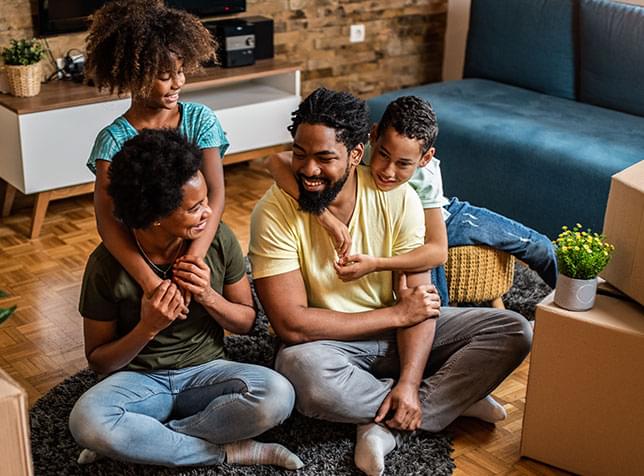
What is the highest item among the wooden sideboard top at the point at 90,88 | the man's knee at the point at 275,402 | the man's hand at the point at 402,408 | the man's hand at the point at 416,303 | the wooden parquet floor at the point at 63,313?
the wooden sideboard top at the point at 90,88

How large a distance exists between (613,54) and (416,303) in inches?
76.0

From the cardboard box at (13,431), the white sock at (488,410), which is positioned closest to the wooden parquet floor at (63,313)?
the white sock at (488,410)

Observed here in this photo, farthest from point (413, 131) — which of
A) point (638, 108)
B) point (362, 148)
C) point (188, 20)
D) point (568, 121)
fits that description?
point (638, 108)

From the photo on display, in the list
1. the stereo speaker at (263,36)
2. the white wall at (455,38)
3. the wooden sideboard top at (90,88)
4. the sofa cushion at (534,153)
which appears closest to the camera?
Result: the sofa cushion at (534,153)

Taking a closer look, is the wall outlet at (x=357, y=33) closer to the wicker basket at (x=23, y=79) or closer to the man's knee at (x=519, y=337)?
the wicker basket at (x=23, y=79)

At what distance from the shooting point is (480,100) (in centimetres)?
393

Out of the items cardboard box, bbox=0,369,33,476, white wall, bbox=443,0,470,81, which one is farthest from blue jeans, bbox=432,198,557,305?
white wall, bbox=443,0,470,81

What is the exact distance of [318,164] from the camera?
2.14 meters

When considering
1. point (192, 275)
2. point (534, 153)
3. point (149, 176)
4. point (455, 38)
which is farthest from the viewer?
point (455, 38)

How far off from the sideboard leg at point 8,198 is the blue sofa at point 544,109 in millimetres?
1468

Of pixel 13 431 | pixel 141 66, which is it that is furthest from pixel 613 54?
pixel 13 431

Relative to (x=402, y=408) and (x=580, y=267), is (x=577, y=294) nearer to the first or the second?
(x=580, y=267)

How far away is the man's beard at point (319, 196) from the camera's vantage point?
7.17ft

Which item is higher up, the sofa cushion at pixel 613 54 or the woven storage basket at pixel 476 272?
the sofa cushion at pixel 613 54
